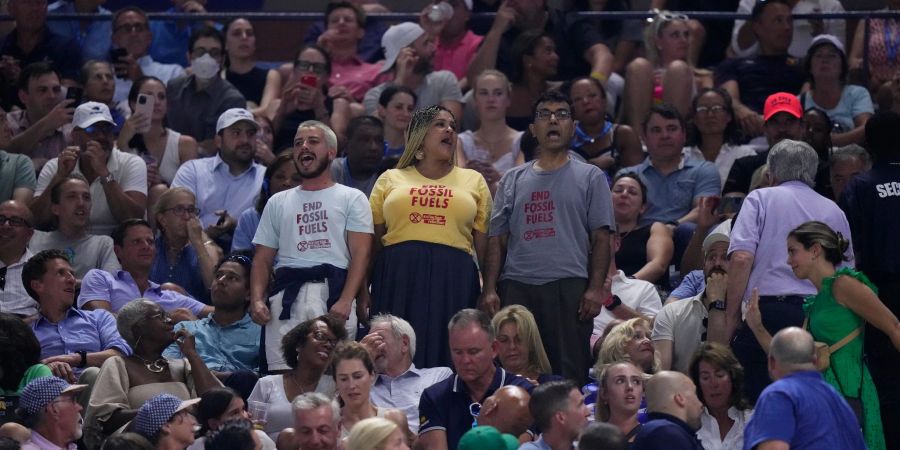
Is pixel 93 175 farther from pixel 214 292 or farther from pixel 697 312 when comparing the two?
pixel 697 312

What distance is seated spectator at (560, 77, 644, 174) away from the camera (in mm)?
12711

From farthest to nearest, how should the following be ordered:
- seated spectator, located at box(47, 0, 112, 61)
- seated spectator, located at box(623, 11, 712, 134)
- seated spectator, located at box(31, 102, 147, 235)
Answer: seated spectator, located at box(47, 0, 112, 61)
seated spectator, located at box(623, 11, 712, 134)
seated spectator, located at box(31, 102, 147, 235)

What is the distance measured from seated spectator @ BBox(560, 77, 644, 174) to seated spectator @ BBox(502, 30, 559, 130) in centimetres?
56

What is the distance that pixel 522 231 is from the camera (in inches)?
397

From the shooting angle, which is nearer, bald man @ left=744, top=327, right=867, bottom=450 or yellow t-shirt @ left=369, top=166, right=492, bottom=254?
bald man @ left=744, top=327, right=867, bottom=450

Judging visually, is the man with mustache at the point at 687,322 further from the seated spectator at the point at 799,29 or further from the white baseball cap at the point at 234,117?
the seated spectator at the point at 799,29

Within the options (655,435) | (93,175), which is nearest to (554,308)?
(655,435)

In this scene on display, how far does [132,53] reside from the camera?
46.3 feet

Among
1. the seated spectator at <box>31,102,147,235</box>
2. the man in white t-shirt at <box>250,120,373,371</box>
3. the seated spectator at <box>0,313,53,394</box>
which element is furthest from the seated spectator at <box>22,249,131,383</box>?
the seated spectator at <box>31,102,147,235</box>

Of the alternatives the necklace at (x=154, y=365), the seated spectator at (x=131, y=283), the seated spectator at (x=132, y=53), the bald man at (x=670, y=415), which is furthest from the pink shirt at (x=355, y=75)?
the bald man at (x=670, y=415)

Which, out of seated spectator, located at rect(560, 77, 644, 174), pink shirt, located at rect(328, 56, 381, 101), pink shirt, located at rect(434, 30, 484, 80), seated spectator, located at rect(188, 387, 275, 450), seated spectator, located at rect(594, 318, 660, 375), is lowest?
seated spectator, located at rect(188, 387, 275, 450)

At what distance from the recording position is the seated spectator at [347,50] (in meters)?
14.0

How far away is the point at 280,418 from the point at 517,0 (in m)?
5.64

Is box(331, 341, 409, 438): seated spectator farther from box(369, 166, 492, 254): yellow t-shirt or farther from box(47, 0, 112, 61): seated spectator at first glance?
box(47, 0, 112, 61): seated spectator
